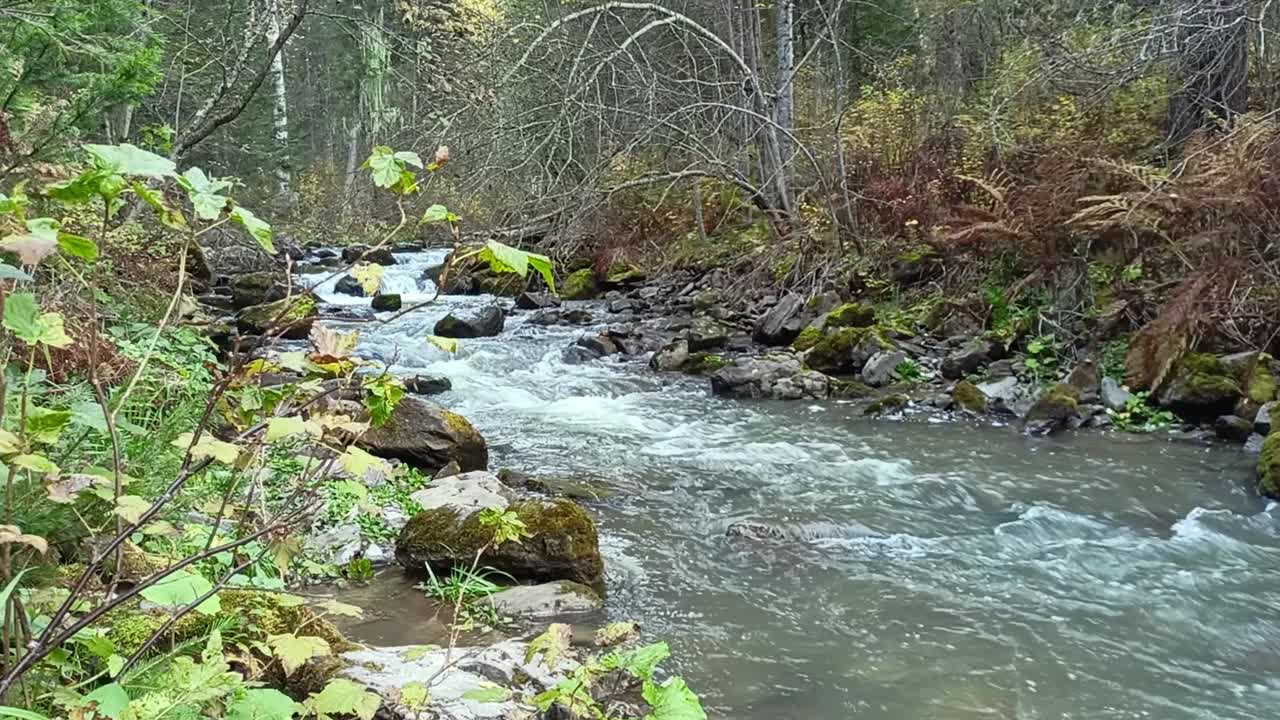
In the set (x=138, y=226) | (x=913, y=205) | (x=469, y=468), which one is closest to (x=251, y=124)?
(x=138, y=226)

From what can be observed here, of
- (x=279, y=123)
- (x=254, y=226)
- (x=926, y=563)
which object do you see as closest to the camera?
(x=254, y=226)

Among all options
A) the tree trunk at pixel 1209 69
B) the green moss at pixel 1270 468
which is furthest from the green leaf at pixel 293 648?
the tree trunk at pixel 1209 69

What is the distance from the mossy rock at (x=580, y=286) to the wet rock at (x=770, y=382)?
21.5ft

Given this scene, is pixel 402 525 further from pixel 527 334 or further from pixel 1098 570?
pixel 527 334

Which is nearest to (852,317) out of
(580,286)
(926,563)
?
(926,563)

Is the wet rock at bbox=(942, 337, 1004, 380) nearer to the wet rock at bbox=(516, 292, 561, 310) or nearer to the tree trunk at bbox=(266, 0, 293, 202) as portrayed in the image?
the wet rock at bbox=(516, 292, 561, 310)

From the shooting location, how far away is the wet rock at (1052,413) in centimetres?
779

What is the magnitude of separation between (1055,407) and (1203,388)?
1149 millimetres

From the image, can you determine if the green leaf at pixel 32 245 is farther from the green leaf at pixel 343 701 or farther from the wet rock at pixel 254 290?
the wet rock at pixel 254 290

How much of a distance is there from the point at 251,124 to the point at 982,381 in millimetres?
17702

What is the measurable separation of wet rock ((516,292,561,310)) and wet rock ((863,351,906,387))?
6.74m

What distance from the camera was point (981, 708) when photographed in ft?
11.7

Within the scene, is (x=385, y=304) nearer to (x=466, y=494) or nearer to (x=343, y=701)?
(x=466, y=494)

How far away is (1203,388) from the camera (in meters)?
7.64
